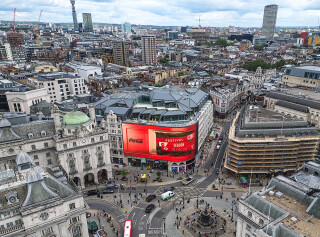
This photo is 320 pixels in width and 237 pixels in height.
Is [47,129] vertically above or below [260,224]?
above

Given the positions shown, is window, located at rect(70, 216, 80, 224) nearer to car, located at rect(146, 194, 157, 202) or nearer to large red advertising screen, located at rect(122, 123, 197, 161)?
car, located at rect(146, 194, 157, 202)

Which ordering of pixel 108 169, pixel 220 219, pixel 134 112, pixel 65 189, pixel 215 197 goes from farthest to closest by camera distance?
pixel 134 112 < pixel 108 169 < pixel 215 197 < pixel 220 219 < pixel 65 189

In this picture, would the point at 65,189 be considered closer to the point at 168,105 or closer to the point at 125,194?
the point at 125,194

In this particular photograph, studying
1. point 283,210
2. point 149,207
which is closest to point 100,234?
point 149,207

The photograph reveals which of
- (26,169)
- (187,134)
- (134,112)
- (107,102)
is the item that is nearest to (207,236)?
(187,134)

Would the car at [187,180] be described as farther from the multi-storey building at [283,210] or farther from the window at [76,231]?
the window at [76,231]

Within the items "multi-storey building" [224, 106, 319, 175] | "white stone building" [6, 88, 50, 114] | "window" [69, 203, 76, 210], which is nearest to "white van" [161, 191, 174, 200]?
"multi-storey building" [224, 106, 319, 175]

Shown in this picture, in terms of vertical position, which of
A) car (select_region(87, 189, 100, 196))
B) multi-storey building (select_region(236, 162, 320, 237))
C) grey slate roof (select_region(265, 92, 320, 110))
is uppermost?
grey slate roof (select_region(265, 92, 320, 110))
